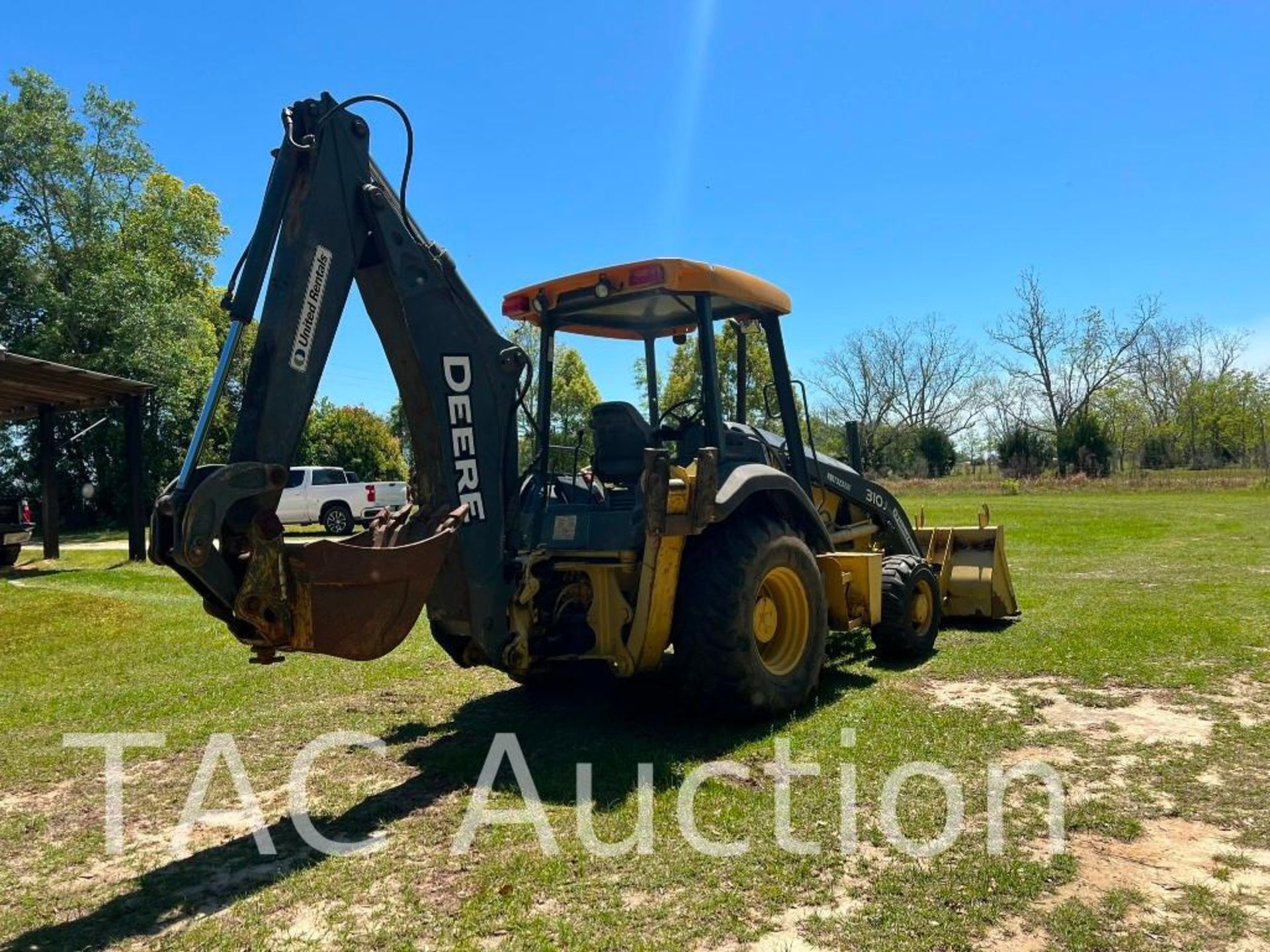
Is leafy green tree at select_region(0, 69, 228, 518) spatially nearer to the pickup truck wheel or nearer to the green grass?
the pickup truck wheel

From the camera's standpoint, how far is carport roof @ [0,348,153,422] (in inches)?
563

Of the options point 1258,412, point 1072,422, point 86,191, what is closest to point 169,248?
point 86,191

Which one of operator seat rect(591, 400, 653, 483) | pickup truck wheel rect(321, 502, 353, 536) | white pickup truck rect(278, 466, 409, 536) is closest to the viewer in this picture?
operator seat rect(591, 400, 653, 483)

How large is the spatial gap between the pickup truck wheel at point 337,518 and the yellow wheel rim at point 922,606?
Answer: 20.7 metres

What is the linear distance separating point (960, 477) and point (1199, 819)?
148 feet

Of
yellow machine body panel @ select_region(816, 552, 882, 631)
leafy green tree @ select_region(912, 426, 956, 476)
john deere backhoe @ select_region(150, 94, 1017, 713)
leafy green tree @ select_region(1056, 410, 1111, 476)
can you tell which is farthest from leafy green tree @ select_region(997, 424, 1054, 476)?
john deere backhoe @ select_region(150, 94, 1017, 713)

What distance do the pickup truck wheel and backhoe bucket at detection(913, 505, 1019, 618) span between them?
1969cm

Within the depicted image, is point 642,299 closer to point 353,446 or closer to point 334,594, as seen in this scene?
point 334,594

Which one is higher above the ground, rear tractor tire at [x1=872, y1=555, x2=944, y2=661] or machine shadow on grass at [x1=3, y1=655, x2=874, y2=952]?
rear tractor tire at [x1=872, y1=555, x2=944, y2=661]

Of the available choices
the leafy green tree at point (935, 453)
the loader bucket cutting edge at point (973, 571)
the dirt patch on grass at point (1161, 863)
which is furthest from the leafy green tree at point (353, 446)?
the dirt patch on grass at point (1161, 863)

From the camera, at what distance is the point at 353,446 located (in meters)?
39.1

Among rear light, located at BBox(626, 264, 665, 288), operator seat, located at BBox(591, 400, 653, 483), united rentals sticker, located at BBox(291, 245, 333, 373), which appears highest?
rear light, located at BBox(626, 264, 665, 288)

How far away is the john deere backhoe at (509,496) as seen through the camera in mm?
4133

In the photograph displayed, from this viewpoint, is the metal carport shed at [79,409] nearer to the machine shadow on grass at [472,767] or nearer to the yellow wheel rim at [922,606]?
the machine shadow on grass at [472,767]
